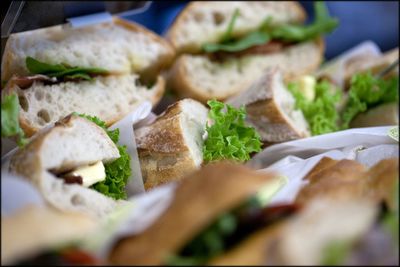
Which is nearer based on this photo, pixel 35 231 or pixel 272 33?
pixel 35 231

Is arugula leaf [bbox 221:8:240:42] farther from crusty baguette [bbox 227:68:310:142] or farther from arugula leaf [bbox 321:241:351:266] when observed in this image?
arugula leaf [bbox 321:241:351:266]

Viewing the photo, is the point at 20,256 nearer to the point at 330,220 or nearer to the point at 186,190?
the point at 186,190

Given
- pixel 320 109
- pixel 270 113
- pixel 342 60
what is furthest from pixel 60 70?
pixel 342 60

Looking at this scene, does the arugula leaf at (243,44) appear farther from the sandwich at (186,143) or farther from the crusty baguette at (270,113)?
the sandwich at (186,143)

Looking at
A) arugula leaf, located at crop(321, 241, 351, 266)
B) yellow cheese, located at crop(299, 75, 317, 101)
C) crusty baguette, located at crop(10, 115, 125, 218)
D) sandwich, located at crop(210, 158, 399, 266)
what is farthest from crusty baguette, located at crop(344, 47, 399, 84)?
arugula leaf, located at crop(321, 241, 351, 266)

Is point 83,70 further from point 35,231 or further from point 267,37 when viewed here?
point 35,231

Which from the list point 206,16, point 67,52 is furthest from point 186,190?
point 206,16
